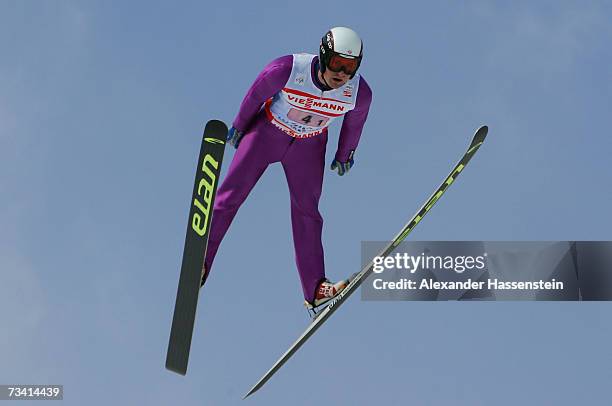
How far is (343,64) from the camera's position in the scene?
35.7 feet

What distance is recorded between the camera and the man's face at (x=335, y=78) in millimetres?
10984

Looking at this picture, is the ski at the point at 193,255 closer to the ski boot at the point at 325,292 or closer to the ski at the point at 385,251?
the ski at the point at 385,251

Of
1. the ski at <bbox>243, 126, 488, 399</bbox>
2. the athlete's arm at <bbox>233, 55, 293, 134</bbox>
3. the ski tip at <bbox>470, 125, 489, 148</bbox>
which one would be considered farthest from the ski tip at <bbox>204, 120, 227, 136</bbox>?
the ski tip at <bbox>470, 125, 489, 148</bbox>

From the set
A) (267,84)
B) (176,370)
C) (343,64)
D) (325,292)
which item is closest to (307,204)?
(325,292)

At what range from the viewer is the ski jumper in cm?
1122

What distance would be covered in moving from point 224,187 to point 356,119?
1.68 m

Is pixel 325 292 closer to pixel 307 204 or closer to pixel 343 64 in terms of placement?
pixel 307 204

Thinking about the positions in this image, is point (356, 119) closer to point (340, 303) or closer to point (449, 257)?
point (340, 303)

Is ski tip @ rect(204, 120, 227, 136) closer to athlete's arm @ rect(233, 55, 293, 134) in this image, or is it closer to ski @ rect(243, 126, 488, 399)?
athlete's arm @ rect(233, 55, 293, 134)

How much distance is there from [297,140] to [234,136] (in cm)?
71

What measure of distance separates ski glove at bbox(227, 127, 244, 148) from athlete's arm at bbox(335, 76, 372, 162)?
3.76 ft

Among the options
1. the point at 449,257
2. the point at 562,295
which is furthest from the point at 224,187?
the point at 562,295

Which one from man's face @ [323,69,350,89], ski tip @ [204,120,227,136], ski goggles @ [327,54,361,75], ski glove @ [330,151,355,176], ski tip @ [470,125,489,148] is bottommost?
ski tip @ [204,120,227,136]

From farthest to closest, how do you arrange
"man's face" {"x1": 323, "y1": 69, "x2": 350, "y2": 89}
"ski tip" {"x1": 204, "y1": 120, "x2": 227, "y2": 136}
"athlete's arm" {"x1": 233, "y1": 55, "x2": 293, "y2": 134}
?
"athlete's arm" {"x1": 233, "y1": 55, "x2": 293, "y2": 134} < "man's face" {"x1": 323, "y1": 69, "x2": 350, "y2": 89} < "ski tip" {"x1": 204, "y1": 120, "x2": 227, "y2": 136}
